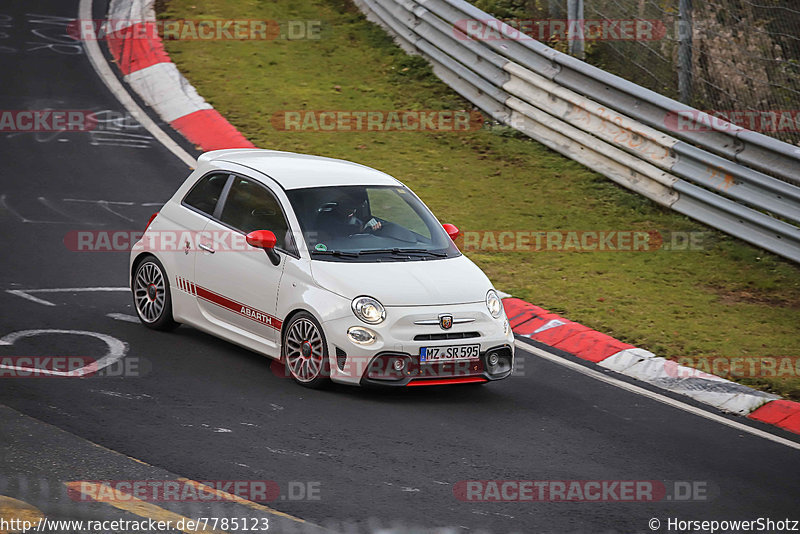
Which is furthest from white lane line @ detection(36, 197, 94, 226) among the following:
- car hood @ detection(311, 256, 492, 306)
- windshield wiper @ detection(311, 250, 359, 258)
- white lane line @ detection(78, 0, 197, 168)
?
car hood @ detection(311, 256, 492, 306)

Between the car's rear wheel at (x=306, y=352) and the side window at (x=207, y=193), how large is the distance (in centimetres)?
159

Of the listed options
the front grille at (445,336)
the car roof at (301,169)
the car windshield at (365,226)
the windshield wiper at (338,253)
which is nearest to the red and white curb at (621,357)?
the car windshield at (365,226)

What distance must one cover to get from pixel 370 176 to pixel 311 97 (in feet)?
25.1

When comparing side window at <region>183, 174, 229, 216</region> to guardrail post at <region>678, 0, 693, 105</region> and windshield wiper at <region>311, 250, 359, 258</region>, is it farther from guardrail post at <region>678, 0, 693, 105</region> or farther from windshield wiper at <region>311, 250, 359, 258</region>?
guardrail post at <region>678, 0, 693, 105</region>

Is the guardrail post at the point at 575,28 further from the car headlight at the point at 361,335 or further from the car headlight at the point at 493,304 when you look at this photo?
the car headlight at the point at 361,335

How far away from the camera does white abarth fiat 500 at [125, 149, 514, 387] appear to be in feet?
27.5

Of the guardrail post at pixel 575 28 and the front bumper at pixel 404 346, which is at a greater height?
the guardrail post at pixel 575 28

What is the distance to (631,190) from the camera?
568 inches

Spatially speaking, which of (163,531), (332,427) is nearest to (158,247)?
(332,427)

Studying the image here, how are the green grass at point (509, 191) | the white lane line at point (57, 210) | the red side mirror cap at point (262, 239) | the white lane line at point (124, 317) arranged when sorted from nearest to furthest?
the red side mirror cap at point (262, 239) → the white lane line at point (124, 317) → the green grass at point (509, 191) → the white lane line at point (57, 210)

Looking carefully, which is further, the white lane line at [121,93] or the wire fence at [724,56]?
the white lane line at [121,93]

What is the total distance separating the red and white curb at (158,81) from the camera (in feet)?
51.1

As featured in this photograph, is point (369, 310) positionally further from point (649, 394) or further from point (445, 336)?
point (649, 394)

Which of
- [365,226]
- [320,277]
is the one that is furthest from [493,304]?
[320,277]
